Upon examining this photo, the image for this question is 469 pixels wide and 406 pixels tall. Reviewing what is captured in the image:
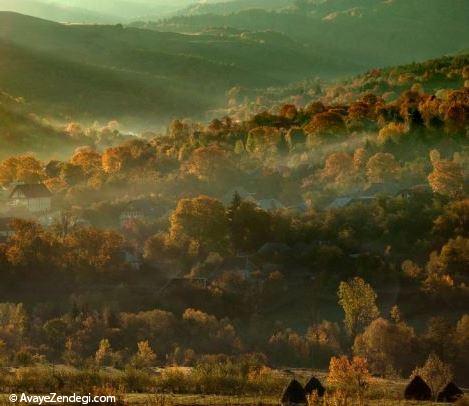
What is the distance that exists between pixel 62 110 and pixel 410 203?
3727 inches

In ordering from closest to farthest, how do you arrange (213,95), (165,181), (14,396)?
(14,396) < (165,181) < (213,95)

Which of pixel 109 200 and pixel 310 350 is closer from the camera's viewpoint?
pixel 310 350

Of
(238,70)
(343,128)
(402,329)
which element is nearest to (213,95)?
(238,70)

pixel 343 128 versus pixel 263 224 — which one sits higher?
pixel 343 128

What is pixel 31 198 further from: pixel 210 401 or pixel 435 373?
pixel 210 401

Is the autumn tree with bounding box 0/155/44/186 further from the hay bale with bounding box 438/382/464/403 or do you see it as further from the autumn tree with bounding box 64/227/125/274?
the hay bale with bounding box 438/382/464/403

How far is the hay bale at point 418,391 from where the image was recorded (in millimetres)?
27375

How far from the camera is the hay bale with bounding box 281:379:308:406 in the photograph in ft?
80.0

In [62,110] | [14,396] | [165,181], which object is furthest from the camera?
[62,110]

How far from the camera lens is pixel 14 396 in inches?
942

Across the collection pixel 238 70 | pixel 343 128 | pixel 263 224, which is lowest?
pixel 263 224

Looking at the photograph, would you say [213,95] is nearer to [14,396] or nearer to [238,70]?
[238,70]

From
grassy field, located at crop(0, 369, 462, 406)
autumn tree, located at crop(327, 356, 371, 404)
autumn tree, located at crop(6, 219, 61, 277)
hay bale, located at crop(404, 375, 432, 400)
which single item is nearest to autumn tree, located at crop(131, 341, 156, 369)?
grassy field, located at crop(0, 369, 462, 406)

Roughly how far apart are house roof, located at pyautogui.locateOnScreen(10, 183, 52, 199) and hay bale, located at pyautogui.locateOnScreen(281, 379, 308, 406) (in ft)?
170
